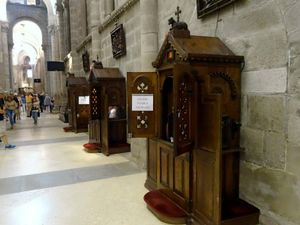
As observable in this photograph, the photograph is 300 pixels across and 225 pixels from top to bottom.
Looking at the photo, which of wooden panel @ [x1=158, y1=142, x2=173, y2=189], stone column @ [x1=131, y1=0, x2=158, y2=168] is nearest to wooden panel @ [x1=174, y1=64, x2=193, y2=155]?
wooden panel @ [x1=158, y1=142, x2=173, y2=189]

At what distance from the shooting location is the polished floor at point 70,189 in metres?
2.84

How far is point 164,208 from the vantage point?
280cm

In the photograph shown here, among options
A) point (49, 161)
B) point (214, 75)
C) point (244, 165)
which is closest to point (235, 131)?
point (244, 165)

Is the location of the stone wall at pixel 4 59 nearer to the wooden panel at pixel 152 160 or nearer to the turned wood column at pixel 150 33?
the turned wood column at pixel 150 33

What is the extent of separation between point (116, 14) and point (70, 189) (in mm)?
3929

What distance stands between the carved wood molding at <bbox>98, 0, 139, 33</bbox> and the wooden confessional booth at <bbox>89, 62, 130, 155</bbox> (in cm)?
120

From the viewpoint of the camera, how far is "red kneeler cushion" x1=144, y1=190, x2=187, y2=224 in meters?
2.66

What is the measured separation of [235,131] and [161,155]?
3.07 feet

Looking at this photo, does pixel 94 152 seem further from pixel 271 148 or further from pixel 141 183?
pixel 271 148

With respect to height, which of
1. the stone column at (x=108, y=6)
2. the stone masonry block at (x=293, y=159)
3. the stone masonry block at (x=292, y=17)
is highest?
the stone column at (x=108, y=6)

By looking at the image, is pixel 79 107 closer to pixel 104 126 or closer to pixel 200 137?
pixel 104 126

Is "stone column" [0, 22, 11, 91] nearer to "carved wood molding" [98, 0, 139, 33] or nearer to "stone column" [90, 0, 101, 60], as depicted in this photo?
"stone column" [90, 0, 101, 60]

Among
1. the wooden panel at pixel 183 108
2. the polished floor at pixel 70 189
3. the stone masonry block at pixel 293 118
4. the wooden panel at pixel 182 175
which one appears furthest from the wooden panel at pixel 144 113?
the stone masonry block at pixel 293 118

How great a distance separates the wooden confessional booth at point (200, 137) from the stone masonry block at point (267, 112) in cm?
14
